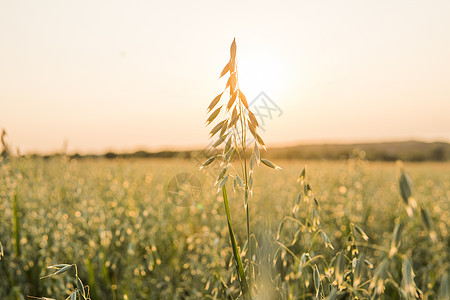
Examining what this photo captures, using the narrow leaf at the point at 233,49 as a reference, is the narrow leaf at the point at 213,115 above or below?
below

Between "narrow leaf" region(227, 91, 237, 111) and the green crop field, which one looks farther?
the green crop field

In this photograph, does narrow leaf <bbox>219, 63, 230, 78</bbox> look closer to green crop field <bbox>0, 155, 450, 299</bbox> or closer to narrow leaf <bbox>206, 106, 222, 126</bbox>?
narrow leaf <bbox>206, 106, 222, 126</bbox>

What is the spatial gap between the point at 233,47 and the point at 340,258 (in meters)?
0.59

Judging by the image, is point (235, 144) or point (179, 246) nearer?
point (235, 144)

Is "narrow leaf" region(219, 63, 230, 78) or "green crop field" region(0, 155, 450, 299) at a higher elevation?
"narrow leaf" region(219, 63, 230, 78)

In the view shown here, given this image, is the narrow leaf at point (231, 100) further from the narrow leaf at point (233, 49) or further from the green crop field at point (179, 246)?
the green crop field at point (179, 246)

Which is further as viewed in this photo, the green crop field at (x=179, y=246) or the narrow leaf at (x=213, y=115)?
the green crop field at (x=179, y=246)

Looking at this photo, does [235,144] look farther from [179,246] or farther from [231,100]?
[179,246]

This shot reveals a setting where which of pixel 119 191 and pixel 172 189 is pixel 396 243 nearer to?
pixel 119 191

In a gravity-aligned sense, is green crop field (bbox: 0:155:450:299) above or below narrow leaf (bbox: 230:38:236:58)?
below

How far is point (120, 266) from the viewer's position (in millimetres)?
2420

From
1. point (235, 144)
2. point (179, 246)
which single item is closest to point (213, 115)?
point (235, 144)

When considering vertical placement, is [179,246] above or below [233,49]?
below

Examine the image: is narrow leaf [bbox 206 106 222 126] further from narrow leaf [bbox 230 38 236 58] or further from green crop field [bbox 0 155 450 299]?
green crop field [bbox 0 155 450 299]
